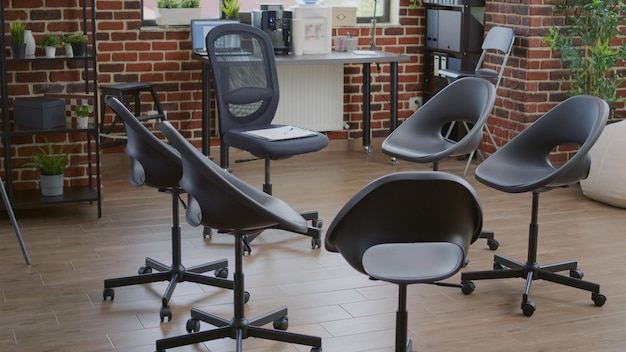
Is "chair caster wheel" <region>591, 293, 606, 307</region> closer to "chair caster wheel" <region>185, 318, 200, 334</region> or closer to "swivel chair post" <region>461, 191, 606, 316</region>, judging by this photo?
"swivel chair post" <region>461, 191, 606, 316</region>

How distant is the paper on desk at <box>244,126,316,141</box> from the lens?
5172 mm

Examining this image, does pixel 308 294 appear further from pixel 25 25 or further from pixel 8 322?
pixel 25 25

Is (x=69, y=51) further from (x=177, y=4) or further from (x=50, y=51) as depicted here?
(x=177, y=4)

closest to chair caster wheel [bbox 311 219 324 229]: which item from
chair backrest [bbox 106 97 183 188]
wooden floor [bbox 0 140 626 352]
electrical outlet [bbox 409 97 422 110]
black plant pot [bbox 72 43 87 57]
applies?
wooden floor [bbox 0 140 626 352]

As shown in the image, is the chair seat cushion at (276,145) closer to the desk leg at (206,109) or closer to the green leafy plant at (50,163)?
the green leafy plant at (50,163)

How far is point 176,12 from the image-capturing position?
24.1 ft

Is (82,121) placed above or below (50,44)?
below

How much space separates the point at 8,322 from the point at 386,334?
1.62 meters

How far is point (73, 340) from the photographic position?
3.92m

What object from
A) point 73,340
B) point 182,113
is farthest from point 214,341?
point 182,113

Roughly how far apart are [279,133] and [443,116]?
36.2 inches

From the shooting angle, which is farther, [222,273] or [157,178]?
[222,273]

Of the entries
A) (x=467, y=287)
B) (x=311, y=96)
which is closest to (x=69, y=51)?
(x=311, y=96)

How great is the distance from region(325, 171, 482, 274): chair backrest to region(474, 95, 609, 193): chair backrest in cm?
122
